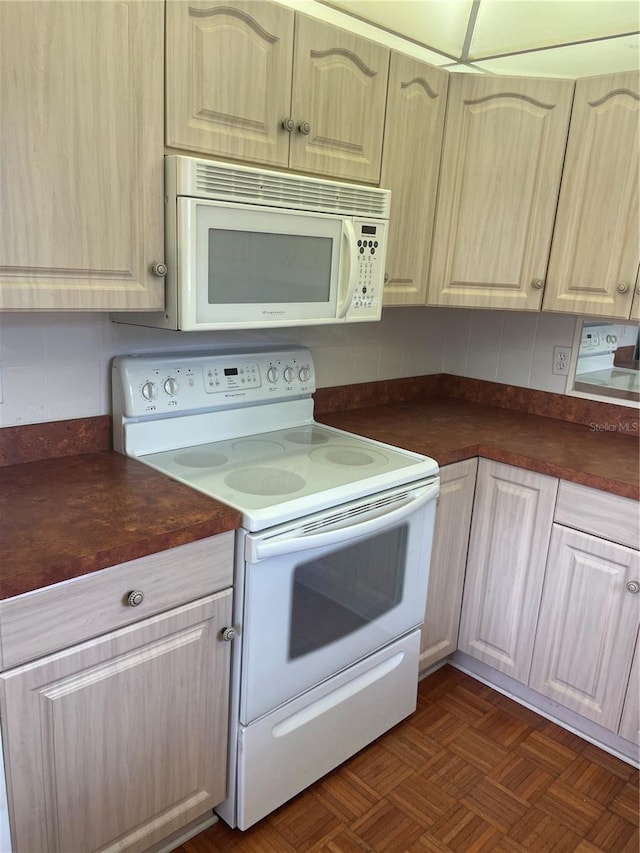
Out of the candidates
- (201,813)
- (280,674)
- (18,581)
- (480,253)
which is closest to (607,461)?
(480,253)

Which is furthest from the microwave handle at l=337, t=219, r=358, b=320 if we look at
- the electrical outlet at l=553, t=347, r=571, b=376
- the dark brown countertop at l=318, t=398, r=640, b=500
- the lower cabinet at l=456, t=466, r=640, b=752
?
the electrical outlet at l=553, t=347, r=571, b=376

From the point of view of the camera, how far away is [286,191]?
1.60 metres

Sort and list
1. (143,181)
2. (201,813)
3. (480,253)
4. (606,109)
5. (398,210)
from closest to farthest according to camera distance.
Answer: (143,181), (201,813), (606,109), (398,210), (480,253)

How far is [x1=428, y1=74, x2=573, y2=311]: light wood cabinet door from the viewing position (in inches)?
78.0

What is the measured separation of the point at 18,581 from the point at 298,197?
3.69 ft

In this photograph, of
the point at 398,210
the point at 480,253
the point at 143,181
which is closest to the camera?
the point at 143,181

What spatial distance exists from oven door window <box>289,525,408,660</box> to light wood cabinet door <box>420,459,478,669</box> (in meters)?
0.25

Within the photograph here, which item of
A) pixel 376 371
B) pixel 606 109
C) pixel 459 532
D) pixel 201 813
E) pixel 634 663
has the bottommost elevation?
pixel 201 813

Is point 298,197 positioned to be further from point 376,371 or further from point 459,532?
point 459,532

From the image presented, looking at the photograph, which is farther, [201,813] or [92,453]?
[92,453]

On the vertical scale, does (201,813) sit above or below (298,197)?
below

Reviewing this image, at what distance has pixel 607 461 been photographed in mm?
1916

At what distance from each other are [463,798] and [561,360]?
60.0 inches

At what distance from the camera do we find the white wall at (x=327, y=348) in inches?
62.7
